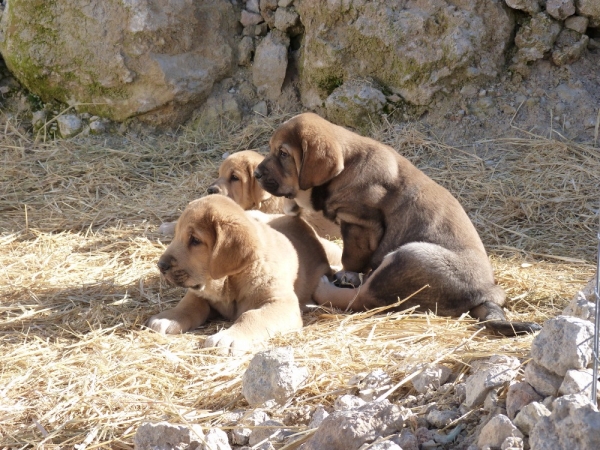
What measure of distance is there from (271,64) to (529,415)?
7355 mm

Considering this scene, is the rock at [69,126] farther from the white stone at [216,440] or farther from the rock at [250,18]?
the white stone at [216,440]

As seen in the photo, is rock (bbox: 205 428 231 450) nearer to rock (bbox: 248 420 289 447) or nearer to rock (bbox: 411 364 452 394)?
rock (bbox: 248 420 289 447)

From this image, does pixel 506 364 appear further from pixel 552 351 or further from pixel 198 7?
pixel 198 7

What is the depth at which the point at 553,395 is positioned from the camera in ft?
11.0

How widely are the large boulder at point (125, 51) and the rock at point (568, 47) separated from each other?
379 centimetres

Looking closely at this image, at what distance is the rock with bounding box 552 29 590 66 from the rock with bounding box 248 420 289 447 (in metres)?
6.37

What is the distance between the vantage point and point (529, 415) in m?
3.15

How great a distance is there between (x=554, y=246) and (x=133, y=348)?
390cm

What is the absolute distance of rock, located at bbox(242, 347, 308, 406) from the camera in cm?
403

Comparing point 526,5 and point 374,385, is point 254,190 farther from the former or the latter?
point 374,385

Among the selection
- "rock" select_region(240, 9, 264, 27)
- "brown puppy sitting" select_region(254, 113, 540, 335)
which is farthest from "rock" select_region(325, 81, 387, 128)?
"brown puppy sitting" select_region(254, 113, 540, 335)

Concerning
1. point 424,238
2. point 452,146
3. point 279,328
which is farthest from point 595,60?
point 279,328

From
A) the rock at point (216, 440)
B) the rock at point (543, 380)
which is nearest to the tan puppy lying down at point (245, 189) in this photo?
the rock at point (216, 440)

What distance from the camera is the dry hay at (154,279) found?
13.7 feet
